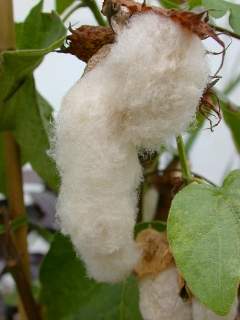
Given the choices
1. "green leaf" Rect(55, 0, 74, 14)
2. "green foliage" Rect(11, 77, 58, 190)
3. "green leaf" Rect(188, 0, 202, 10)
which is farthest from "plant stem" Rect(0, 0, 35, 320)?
"green leaf" Rect(188, 0, 202, 10)

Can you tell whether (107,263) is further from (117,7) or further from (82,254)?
(117,7)

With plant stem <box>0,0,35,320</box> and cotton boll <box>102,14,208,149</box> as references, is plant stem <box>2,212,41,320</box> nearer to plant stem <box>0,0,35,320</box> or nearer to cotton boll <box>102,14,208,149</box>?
plant stem <box>0,0,35,320</box>

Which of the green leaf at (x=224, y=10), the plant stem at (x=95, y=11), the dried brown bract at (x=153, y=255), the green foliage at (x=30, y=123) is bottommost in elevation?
the dried brown bract at (x=153, y=255)

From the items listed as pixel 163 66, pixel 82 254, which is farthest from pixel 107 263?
pixel 163 66

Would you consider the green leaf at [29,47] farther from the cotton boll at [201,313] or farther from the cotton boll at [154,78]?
the cotton boll at [201,313]

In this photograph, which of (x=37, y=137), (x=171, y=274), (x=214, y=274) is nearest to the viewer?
(x=214, y=274)

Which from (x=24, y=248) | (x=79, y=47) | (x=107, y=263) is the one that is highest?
(x=79, y=47)

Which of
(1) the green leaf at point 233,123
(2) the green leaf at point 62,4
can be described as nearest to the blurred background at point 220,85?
(1) the green leaf at point 233,123

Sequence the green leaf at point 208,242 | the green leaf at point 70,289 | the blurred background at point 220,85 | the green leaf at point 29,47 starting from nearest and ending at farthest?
the green leaf at point 208,242
the green leaf at point 29,47
the green leaf at point 70,289
the blurred background at point 220,85
